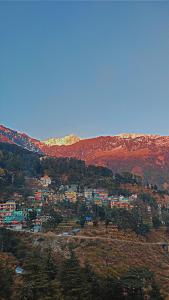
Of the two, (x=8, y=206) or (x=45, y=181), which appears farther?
(x=45, y=181)

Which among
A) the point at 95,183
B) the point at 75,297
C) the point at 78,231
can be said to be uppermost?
the point at 95,183

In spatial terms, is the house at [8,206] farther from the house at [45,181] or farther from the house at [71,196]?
the house at [45,181]

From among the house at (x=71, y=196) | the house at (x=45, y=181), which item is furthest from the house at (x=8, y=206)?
the house at (x=45, y=181)

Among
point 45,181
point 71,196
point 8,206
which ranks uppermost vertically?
point 45,181

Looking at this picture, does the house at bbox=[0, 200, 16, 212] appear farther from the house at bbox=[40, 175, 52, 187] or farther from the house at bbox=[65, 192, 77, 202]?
the house at bbox=[40, 175, 52, 187]

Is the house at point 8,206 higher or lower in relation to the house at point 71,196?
lower

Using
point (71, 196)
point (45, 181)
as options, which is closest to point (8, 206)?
point (71, 196)

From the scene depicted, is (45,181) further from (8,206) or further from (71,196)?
(8,206)

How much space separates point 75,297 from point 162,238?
1379 inches

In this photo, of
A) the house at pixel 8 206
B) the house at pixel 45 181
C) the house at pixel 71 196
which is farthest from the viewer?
the house at pixel 45 181

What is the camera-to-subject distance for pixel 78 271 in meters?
27.0

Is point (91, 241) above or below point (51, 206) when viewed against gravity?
below

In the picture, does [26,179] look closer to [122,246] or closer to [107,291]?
[122,246]

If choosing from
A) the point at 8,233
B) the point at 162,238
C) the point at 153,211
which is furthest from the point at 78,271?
the point at 153,211
